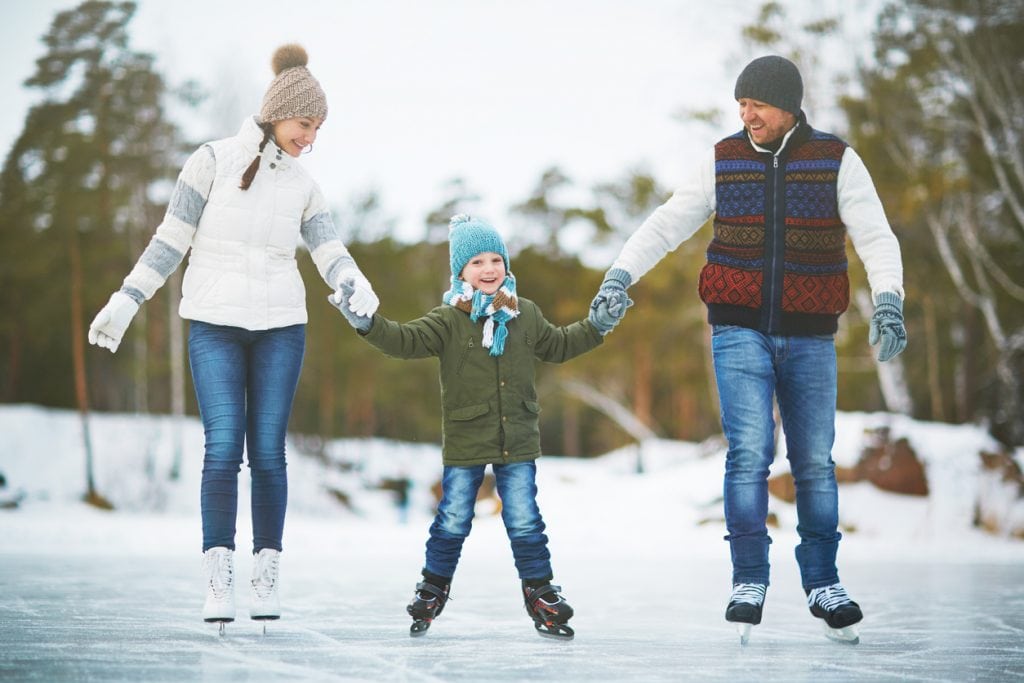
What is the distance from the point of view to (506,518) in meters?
3.13

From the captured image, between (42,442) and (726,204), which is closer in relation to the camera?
(726,204)

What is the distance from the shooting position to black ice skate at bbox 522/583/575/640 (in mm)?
3061

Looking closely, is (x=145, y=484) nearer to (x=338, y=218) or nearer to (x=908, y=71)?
(x=338, y=218)

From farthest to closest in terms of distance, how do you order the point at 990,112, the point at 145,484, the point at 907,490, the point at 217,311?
the point at 145,484 < the point at 990,112 < the point at 907,490 < the point at 217,311

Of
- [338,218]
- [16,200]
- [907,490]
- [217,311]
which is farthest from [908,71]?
[217,311]

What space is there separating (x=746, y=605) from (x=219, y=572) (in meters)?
1.41

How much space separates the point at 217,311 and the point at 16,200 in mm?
13278

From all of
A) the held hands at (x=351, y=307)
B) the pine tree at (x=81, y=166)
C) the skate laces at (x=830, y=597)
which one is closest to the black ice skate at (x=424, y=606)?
the held hands at (x=351, y=307)

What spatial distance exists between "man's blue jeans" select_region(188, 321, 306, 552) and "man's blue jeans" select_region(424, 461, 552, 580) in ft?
1.48

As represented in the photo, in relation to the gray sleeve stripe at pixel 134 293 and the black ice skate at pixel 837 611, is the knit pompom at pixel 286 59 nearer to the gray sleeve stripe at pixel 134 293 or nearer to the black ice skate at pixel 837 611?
the gray sleeve stripe at pixel 134 293

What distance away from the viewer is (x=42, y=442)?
572 inches

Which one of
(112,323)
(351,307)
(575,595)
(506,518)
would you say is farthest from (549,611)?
(575,595)

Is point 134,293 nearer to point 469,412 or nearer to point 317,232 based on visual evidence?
point 317,232

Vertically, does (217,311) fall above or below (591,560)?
above
